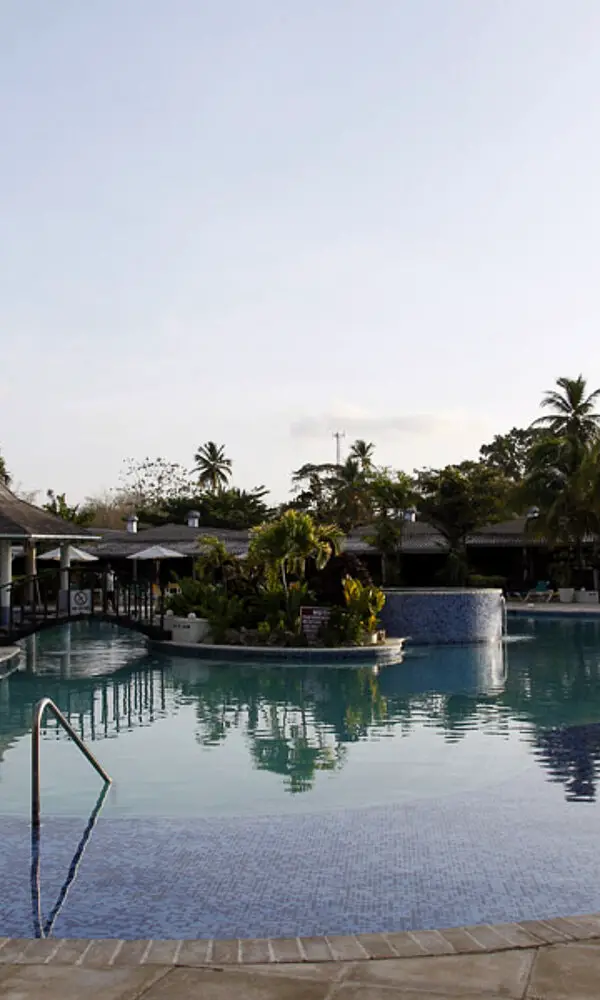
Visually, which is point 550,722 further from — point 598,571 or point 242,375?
point 598,571

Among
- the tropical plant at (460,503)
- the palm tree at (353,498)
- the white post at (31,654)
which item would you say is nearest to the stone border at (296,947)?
the white post at (31,654)

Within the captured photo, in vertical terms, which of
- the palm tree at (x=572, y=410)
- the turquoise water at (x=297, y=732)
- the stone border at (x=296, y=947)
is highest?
the palm tree at (x=572, y=410)

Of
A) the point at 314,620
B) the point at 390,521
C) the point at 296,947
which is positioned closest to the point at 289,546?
the point at 314,620

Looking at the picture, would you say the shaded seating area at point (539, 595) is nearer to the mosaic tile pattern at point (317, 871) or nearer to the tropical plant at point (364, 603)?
the tropical plant at point (364, 603)

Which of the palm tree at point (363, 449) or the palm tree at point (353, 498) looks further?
the palm tree at point (363, 449)

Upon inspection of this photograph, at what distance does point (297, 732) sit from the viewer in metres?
11.3

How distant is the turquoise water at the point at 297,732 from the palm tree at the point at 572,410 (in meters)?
18.6

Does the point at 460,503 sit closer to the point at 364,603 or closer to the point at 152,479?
the point at 364,603

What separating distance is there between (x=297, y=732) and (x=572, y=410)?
90.1 feet

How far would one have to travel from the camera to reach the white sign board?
19.8m

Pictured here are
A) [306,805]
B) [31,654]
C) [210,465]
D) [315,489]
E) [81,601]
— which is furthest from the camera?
[210,465]

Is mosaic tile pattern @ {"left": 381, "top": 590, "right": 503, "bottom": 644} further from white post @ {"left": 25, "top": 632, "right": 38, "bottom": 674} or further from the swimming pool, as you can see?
white post @ {"left": 25, "top": 632, "right": 38, "bottom": 674}

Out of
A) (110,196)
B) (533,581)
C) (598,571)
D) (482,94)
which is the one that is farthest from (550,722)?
(533,581)

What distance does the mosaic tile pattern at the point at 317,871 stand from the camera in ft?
18.3
